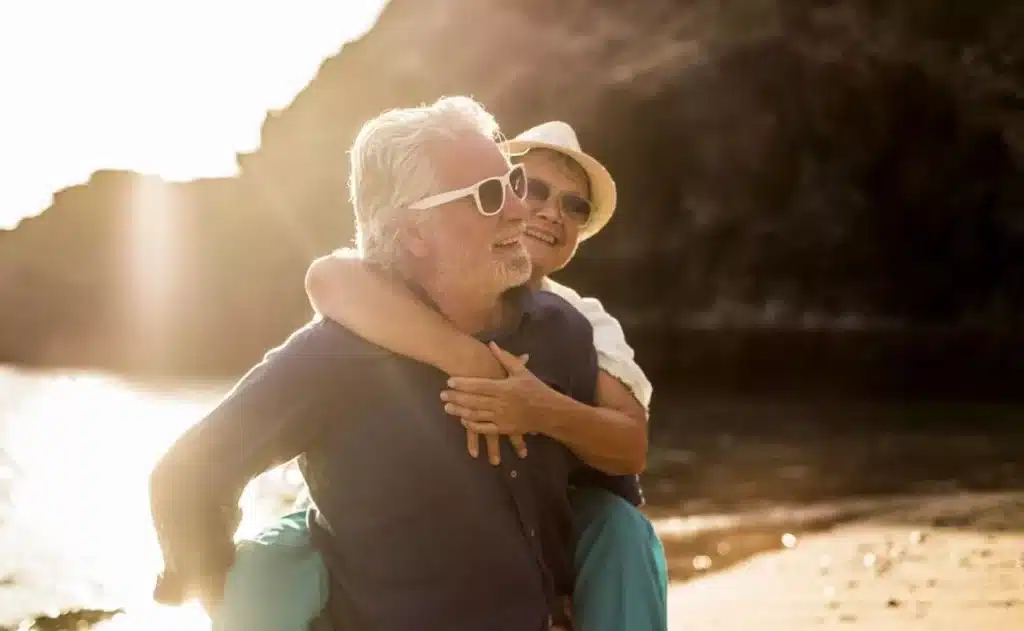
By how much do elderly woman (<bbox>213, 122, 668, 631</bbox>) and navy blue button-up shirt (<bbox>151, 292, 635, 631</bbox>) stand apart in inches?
2.4

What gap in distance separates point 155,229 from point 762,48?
68363mm

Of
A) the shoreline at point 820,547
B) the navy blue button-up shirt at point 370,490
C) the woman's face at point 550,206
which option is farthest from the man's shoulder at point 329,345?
the shoreline at point 820,547

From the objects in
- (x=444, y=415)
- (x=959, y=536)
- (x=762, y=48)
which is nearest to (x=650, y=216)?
(x=762, y=48)

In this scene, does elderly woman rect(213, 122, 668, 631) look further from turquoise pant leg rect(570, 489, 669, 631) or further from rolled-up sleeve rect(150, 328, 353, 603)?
rolled-up sleeve rect(150, 328, 353, 603)

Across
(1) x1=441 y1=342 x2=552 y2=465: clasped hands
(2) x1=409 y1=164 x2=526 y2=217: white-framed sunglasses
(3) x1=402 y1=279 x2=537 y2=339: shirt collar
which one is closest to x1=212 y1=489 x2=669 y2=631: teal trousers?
(1) x1=441 y1=342 x2=552 y2=465: clasped hands

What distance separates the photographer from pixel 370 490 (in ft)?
8.17

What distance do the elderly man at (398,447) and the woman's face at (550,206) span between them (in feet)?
3.45

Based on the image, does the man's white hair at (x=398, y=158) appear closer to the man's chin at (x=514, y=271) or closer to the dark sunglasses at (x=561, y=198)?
the man's chin at (x=514, y=271)

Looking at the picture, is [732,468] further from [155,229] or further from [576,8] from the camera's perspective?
[155,229]

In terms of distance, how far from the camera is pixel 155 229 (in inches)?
3937

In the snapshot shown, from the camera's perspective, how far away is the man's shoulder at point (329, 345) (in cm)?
246

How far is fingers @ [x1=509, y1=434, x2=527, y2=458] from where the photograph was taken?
2.64 metres

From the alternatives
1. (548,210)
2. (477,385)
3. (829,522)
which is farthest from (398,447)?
(829,522)

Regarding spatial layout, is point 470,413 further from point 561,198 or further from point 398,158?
point 561,198
